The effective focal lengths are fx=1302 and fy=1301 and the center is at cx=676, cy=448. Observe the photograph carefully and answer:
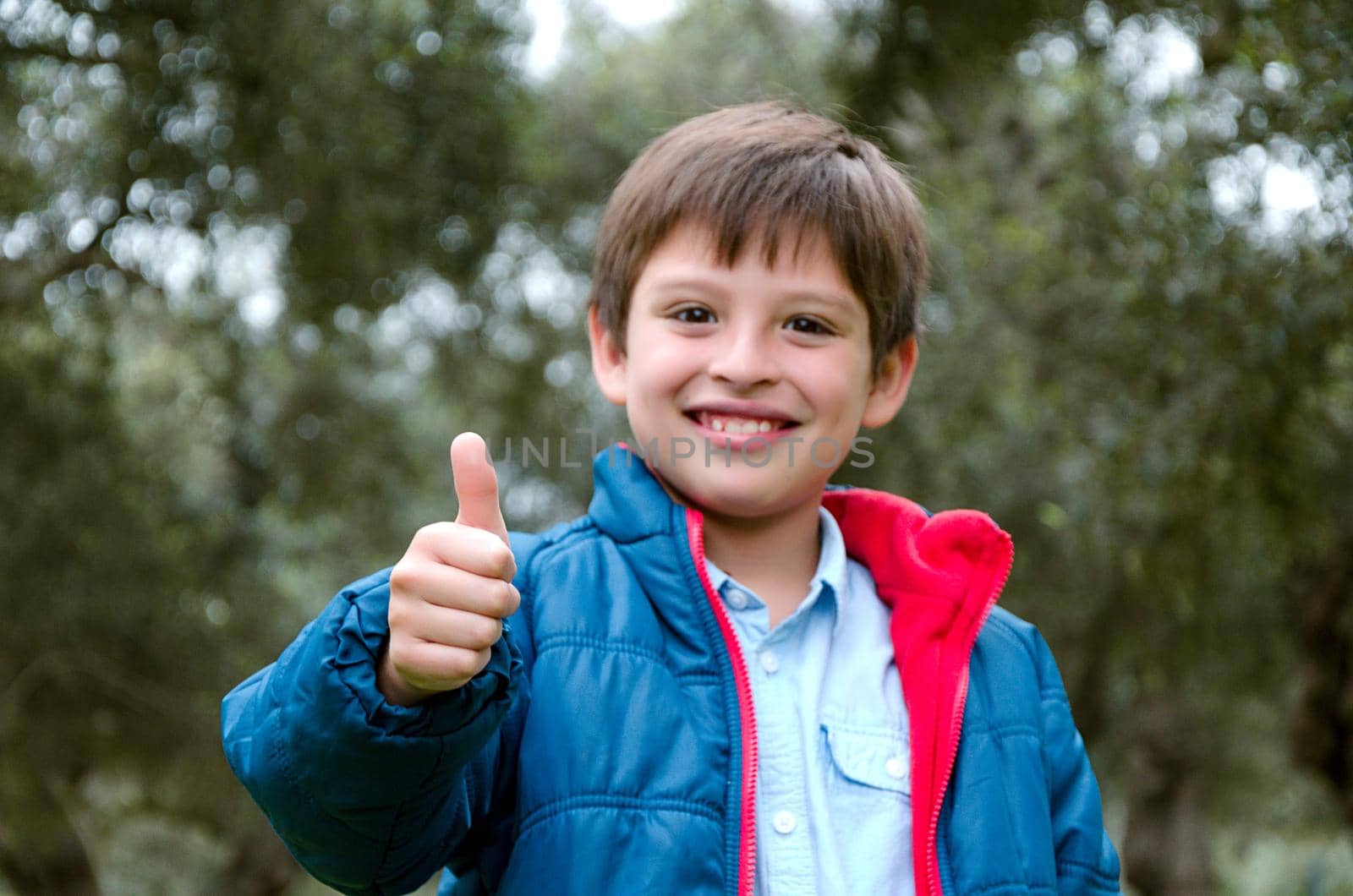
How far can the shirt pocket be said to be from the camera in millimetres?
1741

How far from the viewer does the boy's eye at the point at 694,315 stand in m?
1.92

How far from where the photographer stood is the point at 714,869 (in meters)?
1.57

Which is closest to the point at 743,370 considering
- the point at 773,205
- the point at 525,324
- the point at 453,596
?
the point at 773,205

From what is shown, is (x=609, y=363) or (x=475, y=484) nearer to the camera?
(x=475, y=484)

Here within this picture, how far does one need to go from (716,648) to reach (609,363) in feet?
1.96

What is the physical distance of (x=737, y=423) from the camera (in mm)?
1905

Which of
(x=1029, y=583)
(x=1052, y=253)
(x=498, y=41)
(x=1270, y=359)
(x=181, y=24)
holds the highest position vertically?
(x=498, y=41)

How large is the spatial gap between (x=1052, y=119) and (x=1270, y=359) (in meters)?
3.30

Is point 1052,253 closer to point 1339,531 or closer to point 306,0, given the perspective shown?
point 1339,531

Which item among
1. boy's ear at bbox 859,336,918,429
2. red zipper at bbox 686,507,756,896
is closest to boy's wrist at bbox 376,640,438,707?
red zipper at bbox 686,507,756,896

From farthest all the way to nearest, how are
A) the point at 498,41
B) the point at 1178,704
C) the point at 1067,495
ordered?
the point at 1178,704 → the point at 1067,495 → the point at 498,41

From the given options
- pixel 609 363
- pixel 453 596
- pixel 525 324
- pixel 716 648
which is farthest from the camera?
pixel 525 324

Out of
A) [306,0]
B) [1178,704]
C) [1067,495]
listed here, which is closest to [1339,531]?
[1067,495]

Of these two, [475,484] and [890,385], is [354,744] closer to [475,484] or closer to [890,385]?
[475,484]
